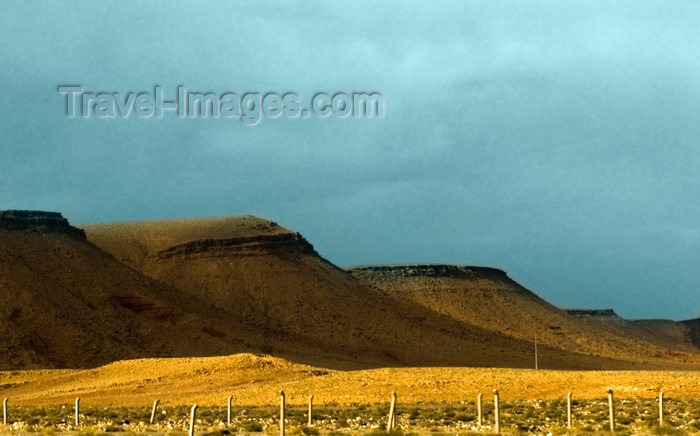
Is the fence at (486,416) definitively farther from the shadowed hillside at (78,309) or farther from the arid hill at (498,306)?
the arid hill at (498,306)

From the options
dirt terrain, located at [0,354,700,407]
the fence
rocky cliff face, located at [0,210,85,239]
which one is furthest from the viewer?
rocky cliff face, located at [0,210,85,239]

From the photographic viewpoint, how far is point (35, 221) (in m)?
92.6

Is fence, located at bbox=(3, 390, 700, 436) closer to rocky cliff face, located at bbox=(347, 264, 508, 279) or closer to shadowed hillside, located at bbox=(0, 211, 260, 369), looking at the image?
shadowed hillside, located at bbox=(0, 211, 260, 369)

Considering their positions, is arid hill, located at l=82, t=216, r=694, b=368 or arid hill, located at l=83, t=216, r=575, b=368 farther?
arid hill, located at l=82, t=216, r=694, b=368

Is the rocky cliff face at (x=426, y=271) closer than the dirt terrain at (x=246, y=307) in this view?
No

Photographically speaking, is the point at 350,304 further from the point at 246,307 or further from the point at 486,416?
the point at 486,416

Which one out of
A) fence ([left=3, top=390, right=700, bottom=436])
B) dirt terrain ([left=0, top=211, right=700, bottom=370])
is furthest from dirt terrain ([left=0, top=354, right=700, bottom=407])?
dirt terrain ([left=0, top=211, right=700, bottom=370])

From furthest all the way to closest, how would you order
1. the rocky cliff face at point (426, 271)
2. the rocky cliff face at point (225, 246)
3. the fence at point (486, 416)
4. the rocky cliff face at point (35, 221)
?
1. the rocky cliff face at point (426, 271)
2. the rocky cliff face at point (225, 246)
3. the rocky cliff face at point (35, 221)
4. the fence at point (486, 416)

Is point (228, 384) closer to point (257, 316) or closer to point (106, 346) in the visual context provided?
point (106, 346)

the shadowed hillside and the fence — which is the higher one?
the shadowed hillside

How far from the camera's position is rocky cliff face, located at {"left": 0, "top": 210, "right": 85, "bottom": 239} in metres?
90.1

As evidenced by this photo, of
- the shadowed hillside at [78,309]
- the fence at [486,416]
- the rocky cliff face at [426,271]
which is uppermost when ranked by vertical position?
the rocky cliff face at [426,271]

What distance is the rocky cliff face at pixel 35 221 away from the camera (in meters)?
90.1

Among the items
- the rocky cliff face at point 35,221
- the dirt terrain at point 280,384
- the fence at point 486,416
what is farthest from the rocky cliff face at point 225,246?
the fence at point 486,416
